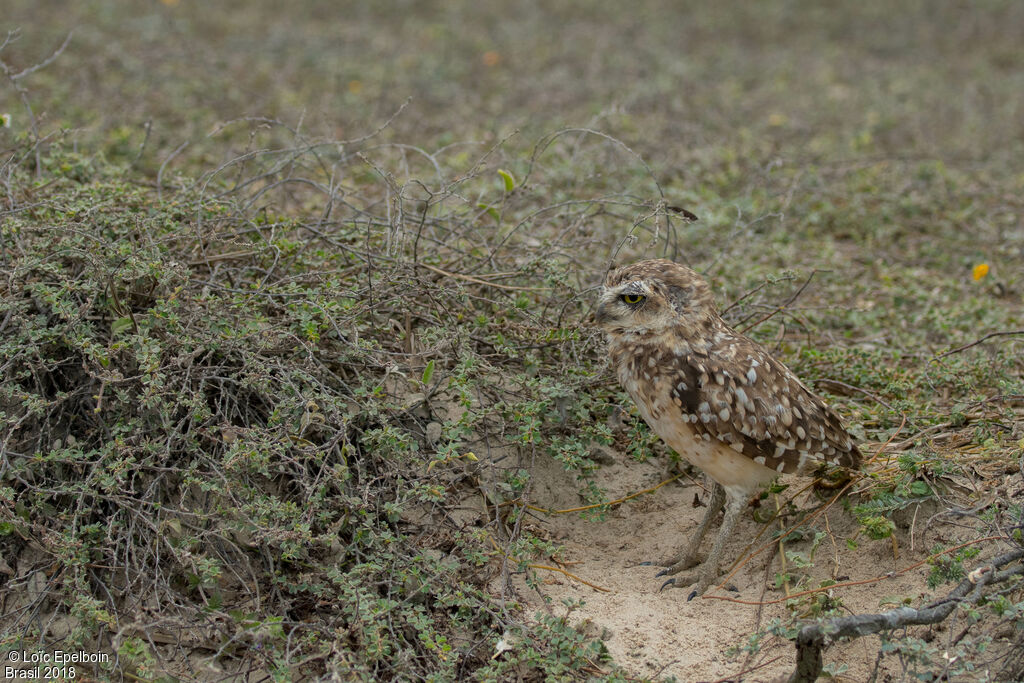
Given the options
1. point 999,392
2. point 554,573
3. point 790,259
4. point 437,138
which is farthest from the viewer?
point 437,138

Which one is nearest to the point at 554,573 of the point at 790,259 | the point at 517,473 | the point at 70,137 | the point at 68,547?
the point at 517,473

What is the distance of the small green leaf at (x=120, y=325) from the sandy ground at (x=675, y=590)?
6.47 ft

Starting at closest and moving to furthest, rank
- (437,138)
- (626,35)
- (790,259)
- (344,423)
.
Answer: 1. (344,423)
2. (790,259)
3. (437,138)
4. (626,35)

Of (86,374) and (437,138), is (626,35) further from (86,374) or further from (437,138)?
(86,374)

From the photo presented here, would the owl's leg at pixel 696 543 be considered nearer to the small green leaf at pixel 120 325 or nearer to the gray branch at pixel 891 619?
the gray branch at pixel 891 619

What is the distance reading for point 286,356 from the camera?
14.0 ft

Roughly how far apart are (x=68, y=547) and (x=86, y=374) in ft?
2.79

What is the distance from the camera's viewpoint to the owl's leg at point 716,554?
4.09m

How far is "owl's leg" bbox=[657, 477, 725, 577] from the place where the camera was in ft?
13.9

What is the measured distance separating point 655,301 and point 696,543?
3.75ft

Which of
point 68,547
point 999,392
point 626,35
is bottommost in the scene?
point 626,35

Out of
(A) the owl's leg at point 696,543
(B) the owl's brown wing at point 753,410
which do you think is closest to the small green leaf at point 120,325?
(B) the owl's brown wing at point 753,410

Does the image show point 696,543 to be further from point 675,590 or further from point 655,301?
point 655,301

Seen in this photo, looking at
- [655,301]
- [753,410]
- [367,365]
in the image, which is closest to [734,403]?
[753,410]
